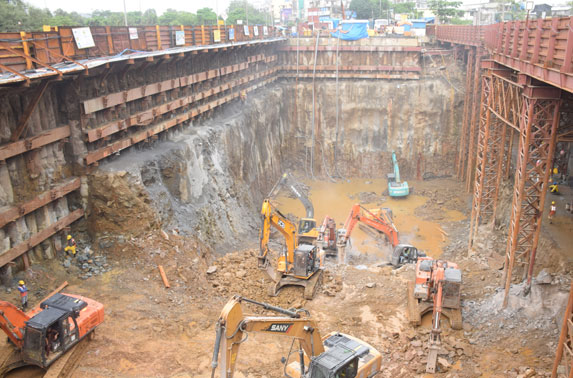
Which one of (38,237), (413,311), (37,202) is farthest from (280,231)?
(37,202)

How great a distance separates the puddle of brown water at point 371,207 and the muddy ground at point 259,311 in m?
3.74

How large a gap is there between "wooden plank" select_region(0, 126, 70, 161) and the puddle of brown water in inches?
597

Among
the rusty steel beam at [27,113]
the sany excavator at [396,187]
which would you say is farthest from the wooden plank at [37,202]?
the sany excavator at [396,187]

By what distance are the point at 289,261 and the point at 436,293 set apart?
223 inches

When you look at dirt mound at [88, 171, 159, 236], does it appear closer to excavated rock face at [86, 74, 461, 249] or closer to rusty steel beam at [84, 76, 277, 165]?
excavated rock face at [86, 74, 461, 249]

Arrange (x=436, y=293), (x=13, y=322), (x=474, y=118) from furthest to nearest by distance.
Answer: (x=474, y=118), (x=436, y=293), (x=13, y=322)

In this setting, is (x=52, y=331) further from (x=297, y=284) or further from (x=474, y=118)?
(x=474, y=118)

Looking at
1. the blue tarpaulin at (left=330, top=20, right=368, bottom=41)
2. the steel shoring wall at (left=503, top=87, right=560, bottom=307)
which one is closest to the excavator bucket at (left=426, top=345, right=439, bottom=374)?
the steel shoring wall at (left=503, top=87, right=560, bottom=307)

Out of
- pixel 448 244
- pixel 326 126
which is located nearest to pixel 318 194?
pixel 326 126

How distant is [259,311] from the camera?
17.5m

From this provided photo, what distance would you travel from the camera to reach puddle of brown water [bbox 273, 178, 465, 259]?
86.7 ft

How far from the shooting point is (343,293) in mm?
18906

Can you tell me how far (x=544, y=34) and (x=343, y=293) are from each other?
10.9m

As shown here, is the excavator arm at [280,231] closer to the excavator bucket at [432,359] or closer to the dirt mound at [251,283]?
the dirt mound at [251,283]
